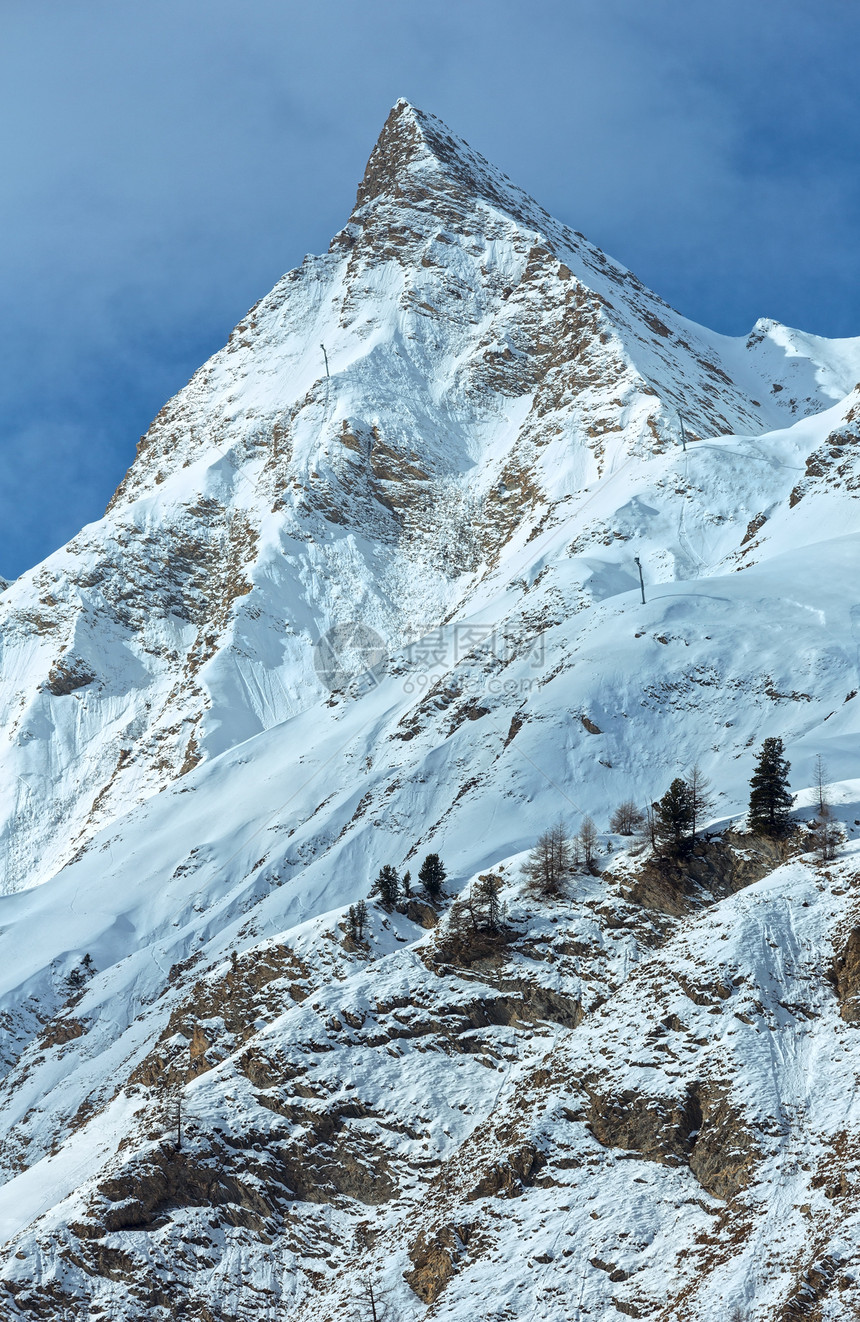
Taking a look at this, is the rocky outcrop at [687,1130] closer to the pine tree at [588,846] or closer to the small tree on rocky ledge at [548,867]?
the small tree on rocky ledge at [548,867]

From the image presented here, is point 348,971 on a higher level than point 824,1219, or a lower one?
higher

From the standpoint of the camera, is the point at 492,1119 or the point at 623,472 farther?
the point at 623,472

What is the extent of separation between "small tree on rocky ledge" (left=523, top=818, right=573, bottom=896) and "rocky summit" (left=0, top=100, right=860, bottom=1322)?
17 centimetres

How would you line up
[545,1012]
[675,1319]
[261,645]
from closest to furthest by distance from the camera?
[675,1319], [545,1012], [261,645]

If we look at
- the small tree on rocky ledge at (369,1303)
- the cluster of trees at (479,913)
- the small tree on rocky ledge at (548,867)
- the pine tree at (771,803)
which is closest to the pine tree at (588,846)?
the small tree on rocky ledge at (548,867)

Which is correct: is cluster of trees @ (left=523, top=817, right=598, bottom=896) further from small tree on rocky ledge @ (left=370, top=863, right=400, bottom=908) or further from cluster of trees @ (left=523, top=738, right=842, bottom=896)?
small tree on rocky ledge @ (left=370, top=863, right=400, bottom=908)

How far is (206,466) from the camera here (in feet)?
598

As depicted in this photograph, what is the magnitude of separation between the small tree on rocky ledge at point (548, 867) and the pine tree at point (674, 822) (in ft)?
15.7

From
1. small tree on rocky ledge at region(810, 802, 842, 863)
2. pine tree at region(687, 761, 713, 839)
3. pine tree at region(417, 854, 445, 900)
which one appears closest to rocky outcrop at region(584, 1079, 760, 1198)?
small tree on rocky ledge at region(810, 802, 842, 863)

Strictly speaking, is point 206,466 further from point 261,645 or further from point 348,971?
point 348,971

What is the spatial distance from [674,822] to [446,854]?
23.3m

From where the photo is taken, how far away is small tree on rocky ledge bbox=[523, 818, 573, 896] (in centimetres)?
5650

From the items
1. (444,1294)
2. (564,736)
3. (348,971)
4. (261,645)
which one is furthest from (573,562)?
(444,1294)

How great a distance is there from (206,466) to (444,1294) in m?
154
